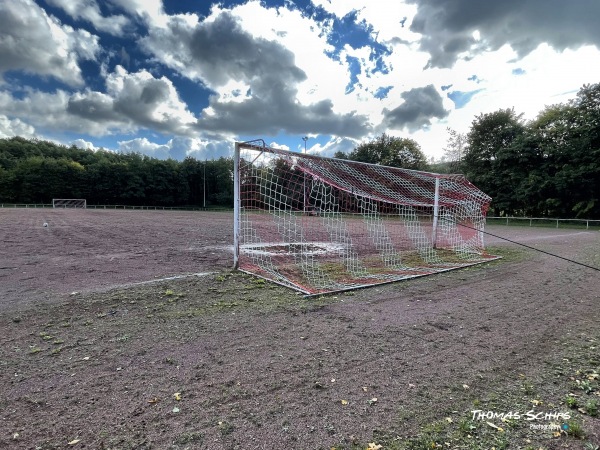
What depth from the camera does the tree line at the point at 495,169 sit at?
73.2 feet

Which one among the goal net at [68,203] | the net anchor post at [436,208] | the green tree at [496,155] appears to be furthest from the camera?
the goal net at [68,203]

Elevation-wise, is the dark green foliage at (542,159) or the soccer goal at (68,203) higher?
the dark green foliage at (542,159)

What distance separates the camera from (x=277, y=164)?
6.31 m

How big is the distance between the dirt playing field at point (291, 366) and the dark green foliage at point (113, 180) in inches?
1895

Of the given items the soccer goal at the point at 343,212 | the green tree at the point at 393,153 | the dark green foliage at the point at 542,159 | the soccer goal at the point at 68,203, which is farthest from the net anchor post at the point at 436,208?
the soccer goal at the point at 68,203

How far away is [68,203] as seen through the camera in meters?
46.0

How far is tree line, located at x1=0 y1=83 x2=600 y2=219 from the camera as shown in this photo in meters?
22.3

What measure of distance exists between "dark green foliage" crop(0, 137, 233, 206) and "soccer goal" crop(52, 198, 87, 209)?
3.63 meters

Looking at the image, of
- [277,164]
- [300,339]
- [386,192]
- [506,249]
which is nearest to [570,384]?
[300,339]

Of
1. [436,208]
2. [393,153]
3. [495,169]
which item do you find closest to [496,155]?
[495,169]

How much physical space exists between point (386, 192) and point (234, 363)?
7.75 meters

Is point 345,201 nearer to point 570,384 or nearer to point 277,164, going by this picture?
point 277,164

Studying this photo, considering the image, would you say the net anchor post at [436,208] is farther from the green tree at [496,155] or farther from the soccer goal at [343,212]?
the green tree at [496,155]

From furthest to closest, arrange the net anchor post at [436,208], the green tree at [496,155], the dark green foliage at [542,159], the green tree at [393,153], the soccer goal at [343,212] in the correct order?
the green tree at [393,153] → the green tree at [496,155] → the dark green foliage at [542,159] → the net anchor post at [436,208] → the soccer goal at [343,212]
